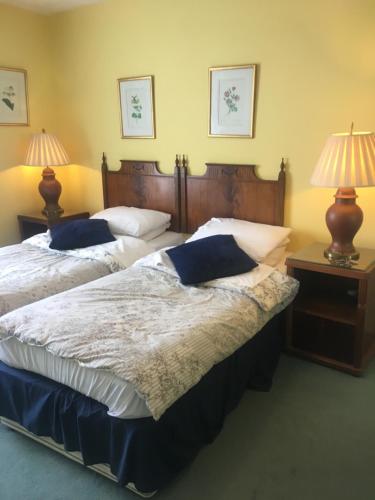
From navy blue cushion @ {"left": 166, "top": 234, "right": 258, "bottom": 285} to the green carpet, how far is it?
68cm

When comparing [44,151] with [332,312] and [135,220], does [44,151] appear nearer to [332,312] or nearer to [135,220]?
[135,220]

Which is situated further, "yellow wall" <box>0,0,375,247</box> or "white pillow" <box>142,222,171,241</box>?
"white pillow" <box>142,222,171,241</box>

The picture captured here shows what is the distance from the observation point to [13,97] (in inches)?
144

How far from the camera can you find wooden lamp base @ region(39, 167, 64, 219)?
3768 mm

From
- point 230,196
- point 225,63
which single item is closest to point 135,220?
point 230,196

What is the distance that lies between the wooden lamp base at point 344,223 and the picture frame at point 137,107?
171 cm

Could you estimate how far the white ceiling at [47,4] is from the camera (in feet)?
11.2

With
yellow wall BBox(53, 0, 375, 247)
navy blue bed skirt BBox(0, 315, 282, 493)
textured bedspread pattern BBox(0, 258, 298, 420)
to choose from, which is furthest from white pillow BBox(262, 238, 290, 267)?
navy blue bed skirt BBox(0, 315, 282, 493)

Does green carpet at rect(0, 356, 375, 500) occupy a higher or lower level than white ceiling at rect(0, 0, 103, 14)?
lower

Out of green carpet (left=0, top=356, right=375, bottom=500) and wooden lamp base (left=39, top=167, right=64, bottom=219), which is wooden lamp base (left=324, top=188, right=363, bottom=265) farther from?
wooden lamp base (left=39, top=167, right=64, bottom=219)

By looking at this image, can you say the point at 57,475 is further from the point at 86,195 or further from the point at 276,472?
the point at 86,195

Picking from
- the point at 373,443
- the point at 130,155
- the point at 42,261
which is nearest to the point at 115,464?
the point at 373,443

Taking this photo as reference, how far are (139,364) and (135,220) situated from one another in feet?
6.01

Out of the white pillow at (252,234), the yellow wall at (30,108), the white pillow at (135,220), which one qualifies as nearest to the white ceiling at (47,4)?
the yellow wall at (30,108)
